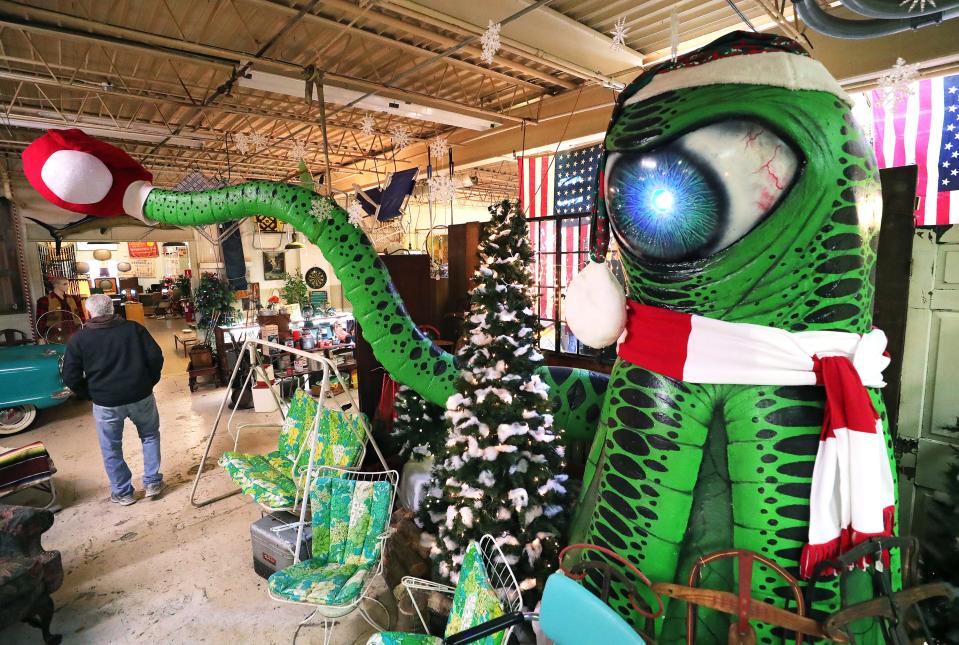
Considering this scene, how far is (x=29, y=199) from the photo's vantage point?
9.27 meters

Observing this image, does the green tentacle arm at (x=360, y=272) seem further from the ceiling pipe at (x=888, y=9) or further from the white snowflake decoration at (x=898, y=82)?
the ceiling pipe at (x=888, y=9)

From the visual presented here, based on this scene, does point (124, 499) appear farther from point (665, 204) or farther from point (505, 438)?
point (665, 204)

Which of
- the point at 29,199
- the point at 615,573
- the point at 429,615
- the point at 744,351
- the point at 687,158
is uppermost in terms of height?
the point at 29,199

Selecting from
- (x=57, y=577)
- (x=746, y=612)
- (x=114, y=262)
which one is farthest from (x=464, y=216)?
(x=746, y=612)

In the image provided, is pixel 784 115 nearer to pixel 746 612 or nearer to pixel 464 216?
pixel 746 612

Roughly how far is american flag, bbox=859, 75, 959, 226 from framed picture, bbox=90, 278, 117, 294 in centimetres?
1989

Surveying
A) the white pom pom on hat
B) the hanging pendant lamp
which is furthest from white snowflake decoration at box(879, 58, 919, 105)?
the hanging pendant lamp

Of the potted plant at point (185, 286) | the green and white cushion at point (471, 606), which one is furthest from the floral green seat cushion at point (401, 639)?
the potted plant at point (185, 286)

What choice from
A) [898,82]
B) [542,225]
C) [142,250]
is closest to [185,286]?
[142,250]

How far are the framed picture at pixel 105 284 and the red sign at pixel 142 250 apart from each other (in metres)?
1.18

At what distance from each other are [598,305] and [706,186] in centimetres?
45

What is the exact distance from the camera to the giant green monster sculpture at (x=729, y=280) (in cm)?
122

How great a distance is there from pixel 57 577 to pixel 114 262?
19.2m

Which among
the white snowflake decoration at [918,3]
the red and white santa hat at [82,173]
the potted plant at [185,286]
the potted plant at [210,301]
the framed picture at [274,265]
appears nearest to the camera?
the white snowflake decoration at [918,3]
